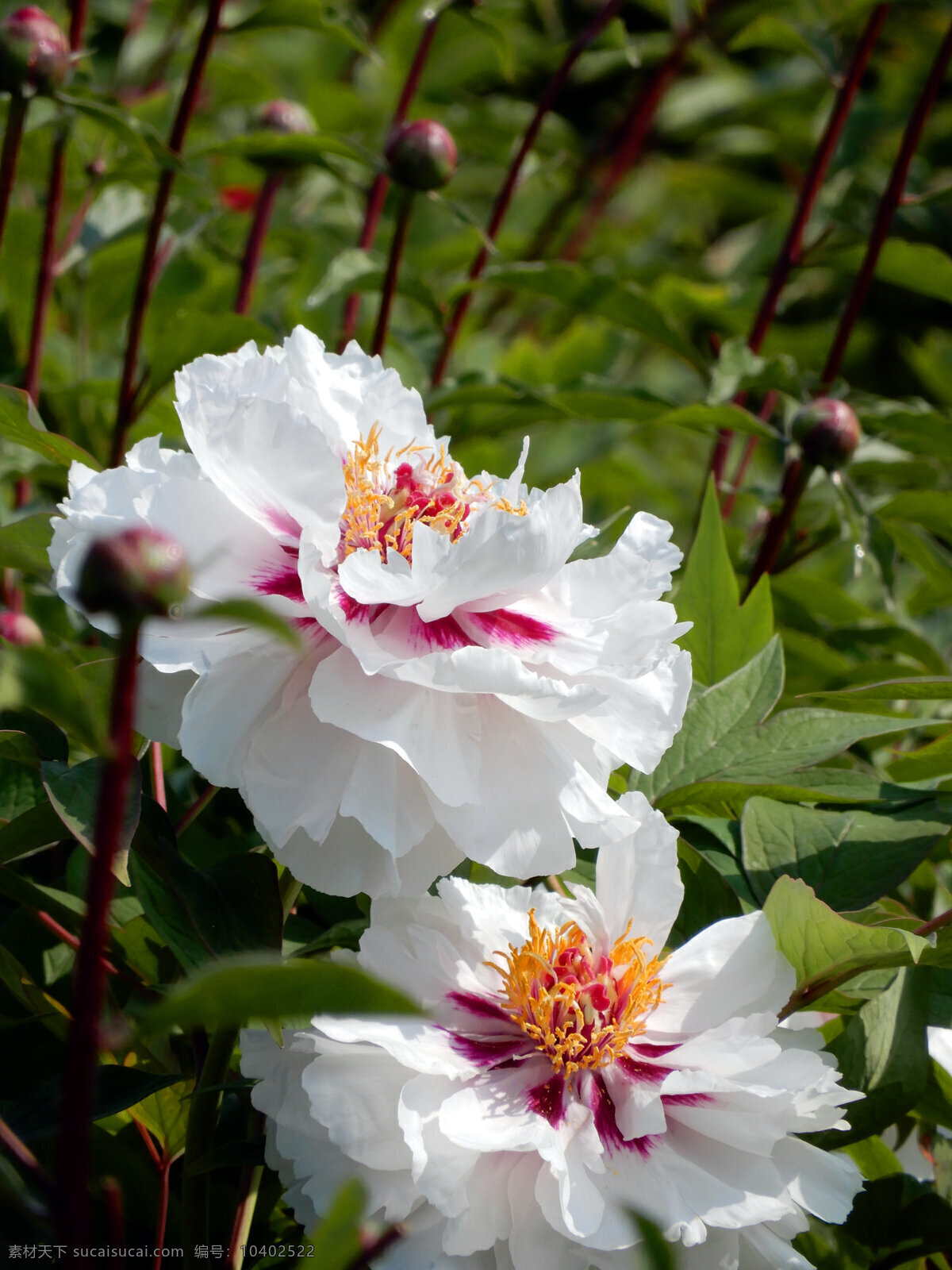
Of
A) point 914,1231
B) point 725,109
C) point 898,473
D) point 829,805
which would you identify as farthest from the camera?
point 725,109

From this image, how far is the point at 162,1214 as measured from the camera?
0.53 metres

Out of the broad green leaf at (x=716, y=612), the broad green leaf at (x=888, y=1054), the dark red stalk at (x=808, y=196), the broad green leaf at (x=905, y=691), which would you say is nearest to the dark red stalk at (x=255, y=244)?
the dark red stalk at (x=808, y=196)

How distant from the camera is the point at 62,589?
1.50 ft

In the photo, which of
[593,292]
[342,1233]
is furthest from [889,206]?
[342,1233]

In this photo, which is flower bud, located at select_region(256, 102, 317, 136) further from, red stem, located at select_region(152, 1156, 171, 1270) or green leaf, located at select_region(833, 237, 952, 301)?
red stem, located at select_region(152, 1156, 171, 1270)

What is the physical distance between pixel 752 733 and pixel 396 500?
8.3 inches

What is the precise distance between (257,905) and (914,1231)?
355mm

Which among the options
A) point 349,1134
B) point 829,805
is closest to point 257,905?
point 349,1134

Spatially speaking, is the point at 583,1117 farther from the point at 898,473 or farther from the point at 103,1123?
the point at 898,473

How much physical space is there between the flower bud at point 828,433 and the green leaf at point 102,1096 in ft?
1.98

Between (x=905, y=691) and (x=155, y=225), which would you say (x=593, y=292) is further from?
(x=905, y=691)

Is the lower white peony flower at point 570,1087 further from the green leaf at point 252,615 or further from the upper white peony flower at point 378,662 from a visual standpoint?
the green leaf at point 252,615

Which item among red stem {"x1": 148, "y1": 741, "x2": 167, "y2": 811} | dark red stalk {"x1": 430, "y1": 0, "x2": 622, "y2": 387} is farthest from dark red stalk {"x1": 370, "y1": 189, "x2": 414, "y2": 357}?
red stem {"x1": 148, "y1": 741, "x2": 167, "y2": 811}

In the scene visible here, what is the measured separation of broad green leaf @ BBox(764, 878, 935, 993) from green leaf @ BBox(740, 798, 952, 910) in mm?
65
